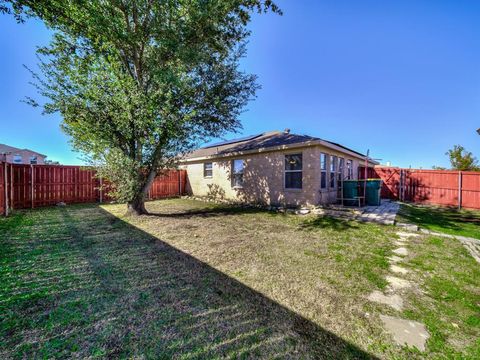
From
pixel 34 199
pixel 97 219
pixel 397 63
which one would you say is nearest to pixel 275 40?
pixel 397 63

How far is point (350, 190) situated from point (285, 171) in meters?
2.80

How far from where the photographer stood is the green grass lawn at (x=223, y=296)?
67.5 inches

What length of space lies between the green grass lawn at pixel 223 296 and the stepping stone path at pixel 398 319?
7 cm

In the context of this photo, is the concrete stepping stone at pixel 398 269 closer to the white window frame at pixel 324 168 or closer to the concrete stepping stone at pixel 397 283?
the concrete stepping stone at pixel 397 283

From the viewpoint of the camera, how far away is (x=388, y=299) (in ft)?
8.13

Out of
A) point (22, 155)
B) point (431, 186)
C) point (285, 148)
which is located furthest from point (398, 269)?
point (22, 155)

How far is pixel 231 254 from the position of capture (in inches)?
151

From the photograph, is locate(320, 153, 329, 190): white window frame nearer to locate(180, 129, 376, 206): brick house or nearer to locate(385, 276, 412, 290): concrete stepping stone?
locate(180, 129, 376, 206): brick house

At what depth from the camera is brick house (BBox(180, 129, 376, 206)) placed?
7719 mm

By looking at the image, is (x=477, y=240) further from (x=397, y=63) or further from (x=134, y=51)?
(x=134, y=51)

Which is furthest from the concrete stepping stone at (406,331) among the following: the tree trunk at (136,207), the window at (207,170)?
the window at (207,170)

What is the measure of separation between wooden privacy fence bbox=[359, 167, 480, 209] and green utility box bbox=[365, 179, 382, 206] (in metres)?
5.03

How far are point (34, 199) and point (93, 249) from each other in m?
8.43

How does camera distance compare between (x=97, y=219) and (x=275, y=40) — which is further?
(x=275, y=40)
